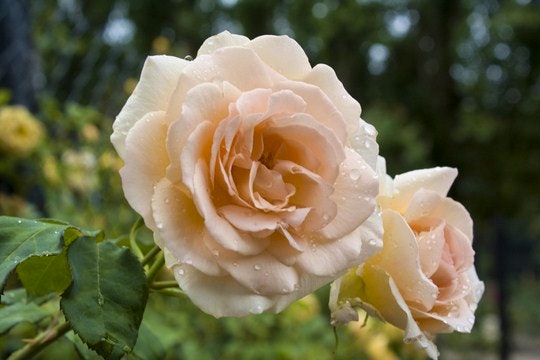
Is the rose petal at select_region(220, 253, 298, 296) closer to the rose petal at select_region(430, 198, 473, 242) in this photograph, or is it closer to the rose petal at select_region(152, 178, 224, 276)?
the rose petal at select_region(152, 178, 224, 276)

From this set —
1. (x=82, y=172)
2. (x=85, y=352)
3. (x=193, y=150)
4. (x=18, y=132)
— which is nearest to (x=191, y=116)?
(x=193, y=150)

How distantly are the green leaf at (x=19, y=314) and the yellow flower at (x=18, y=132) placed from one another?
40.7 inches

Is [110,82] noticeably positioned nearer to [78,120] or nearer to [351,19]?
[78,120]

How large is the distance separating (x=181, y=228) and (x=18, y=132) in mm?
1274

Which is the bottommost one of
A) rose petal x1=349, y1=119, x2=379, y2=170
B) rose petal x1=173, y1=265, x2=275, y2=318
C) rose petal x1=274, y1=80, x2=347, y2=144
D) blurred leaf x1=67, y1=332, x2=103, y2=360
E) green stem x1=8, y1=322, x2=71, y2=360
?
blurred leaf x1=67, y1=332, x2=103, y2=360

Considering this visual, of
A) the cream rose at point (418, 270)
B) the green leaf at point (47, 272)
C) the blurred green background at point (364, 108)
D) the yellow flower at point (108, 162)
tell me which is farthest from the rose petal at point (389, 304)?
the yellow flower at point (108, 162)

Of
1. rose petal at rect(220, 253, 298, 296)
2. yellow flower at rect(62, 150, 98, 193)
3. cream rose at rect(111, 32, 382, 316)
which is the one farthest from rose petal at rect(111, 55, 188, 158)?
yellow flower at rect(62, 150, 98, 193)

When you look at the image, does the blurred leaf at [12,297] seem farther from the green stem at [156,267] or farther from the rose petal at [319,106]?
the rose petal at [319,106]

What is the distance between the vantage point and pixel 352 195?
0.43 metres

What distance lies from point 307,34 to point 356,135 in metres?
8.03

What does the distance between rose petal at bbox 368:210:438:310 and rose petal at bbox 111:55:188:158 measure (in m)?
0.18

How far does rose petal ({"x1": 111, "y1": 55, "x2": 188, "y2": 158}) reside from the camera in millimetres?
425

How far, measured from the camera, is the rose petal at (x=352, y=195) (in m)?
0.42

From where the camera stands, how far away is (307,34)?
8.29m
